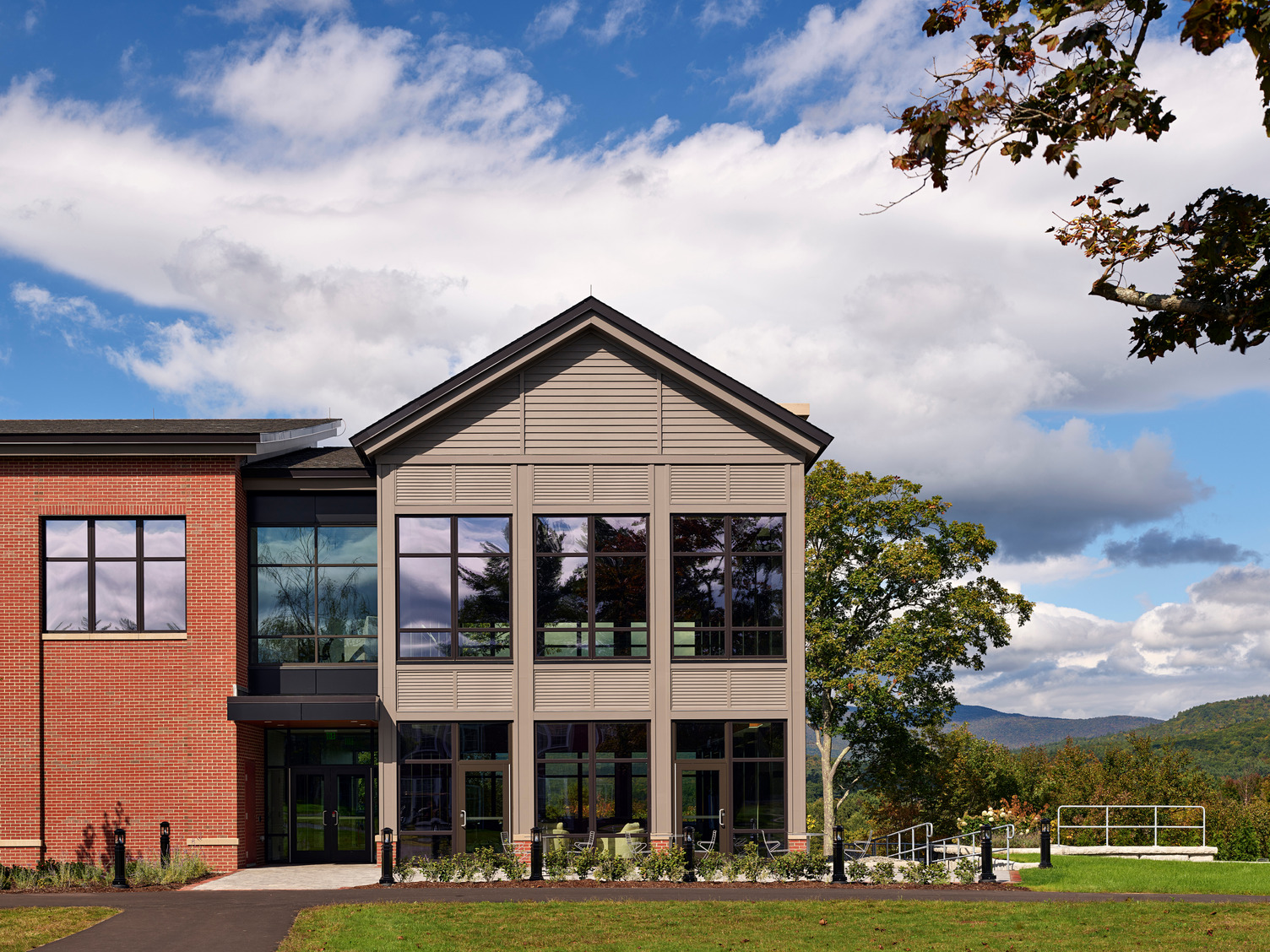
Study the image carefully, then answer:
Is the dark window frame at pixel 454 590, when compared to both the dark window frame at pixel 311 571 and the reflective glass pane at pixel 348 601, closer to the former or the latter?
the dark window frame at pixel 311 571

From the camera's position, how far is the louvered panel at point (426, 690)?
78.2 feet

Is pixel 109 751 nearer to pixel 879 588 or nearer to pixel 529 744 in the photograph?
pixel 529 744

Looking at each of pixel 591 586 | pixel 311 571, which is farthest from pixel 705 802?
pixel 311 571

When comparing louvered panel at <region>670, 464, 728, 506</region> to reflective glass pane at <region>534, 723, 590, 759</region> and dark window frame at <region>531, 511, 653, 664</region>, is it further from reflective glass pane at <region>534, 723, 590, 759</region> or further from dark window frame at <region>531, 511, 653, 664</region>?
reflective glass pane at <region>534, 723, 590, 759</region>

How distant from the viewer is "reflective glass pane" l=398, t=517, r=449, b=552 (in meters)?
24.3

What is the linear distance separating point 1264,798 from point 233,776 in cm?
2903

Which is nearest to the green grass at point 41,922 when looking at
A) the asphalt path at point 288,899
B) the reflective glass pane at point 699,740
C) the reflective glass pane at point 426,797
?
the asphalt path at point 288,899

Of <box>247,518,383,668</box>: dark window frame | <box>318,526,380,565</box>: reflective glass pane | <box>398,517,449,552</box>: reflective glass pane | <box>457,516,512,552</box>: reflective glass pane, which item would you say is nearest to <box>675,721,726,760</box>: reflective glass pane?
<box>457,516,512,552</box>: reflective glass pane

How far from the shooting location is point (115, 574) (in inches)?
947

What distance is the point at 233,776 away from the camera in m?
23.4

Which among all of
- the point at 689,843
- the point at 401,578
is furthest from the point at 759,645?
the point at 401,578

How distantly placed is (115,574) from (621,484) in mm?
10465

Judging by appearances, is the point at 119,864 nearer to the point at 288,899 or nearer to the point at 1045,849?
the point at 288,899

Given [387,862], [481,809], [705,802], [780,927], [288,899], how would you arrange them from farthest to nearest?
[705,802]
[481,809]
[387,862]
[288,899]
[780,927]
